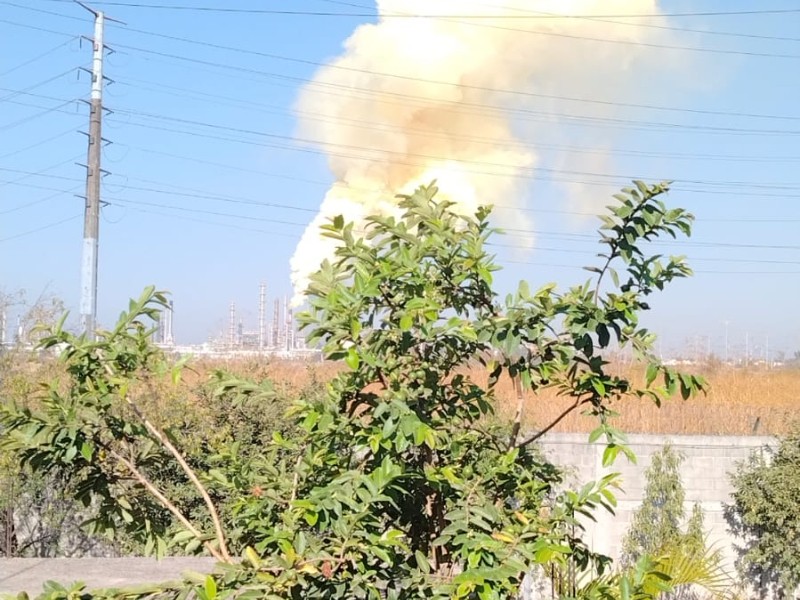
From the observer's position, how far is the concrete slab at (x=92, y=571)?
15.2 feet

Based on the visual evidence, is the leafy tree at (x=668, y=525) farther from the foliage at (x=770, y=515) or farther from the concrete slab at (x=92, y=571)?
the concrete slab at (x=92, y=571)

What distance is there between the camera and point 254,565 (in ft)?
6.33

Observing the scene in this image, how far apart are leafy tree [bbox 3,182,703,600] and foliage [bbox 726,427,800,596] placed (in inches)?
192

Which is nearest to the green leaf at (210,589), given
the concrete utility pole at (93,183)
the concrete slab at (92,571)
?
the concrete slab at (92,571)

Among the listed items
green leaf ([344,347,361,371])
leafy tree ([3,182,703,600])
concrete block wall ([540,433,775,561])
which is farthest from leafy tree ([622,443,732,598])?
green leaf ([344,347,361,371])

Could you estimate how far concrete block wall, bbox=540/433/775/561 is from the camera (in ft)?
23.2

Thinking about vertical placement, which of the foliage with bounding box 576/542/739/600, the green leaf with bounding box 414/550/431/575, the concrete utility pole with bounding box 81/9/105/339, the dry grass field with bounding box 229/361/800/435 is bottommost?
the foliage with bounding box 576/542/739/600

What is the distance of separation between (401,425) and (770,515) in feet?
18.6

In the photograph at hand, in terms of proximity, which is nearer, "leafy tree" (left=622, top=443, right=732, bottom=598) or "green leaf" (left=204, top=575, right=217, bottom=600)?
"green leaf" (left=204, top=575, right=217, bottom=600)

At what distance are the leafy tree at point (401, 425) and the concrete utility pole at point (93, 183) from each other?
8063 millimetres

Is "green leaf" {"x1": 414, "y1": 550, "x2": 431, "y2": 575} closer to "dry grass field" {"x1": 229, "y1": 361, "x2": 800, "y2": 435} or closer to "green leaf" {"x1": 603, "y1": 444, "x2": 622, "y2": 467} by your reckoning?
"green leaf" {"x1": 603, "y1": 444, "x2": 622, "y2": 467}

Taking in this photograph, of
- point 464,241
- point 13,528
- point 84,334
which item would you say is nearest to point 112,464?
point 84,334

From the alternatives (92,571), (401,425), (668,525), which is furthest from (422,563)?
(668,525)

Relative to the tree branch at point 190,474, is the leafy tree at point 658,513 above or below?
below
